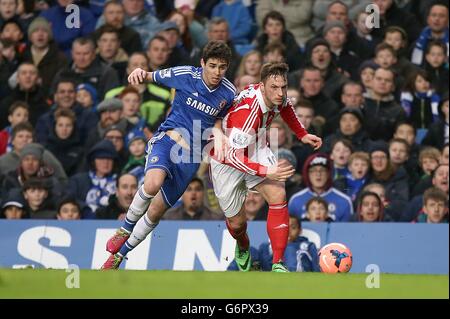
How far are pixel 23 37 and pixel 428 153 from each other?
6356 millimetres

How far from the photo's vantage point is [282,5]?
1809cm

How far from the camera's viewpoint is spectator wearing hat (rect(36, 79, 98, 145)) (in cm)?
1669

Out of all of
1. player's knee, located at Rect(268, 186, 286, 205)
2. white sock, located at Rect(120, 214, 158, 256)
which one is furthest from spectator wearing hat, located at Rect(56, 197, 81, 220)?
player's knee, located at Rect(268, 186, 286, 205)

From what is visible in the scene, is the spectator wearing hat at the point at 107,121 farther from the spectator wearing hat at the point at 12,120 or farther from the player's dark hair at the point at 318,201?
the player's dark hair at the point at 318,201

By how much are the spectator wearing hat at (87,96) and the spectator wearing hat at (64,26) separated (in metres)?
1.07

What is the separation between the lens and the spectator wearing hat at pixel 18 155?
1623 centimetres

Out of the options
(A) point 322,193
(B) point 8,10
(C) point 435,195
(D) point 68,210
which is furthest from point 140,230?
(B) point 8,10

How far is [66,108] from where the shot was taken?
16922 millimetres

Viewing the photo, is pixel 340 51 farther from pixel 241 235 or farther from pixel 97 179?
pixel 241 235

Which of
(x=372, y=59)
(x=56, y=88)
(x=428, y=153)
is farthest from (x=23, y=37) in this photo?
(x=428, y=153)

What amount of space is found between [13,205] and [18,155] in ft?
3.39

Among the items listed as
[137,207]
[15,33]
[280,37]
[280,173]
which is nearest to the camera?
[280,173]

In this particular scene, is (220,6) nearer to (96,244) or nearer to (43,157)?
(43,157)

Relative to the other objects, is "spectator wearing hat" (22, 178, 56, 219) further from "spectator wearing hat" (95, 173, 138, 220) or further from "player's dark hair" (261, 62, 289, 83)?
"player's dark hair" (261, 62, 289, 83)
